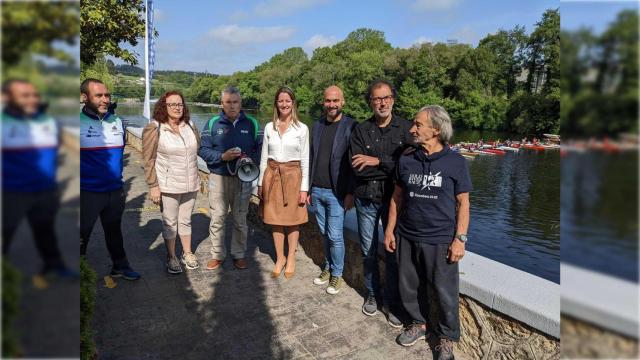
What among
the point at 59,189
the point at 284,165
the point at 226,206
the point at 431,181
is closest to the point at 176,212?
the point at 226,206

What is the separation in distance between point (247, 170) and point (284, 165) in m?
0.40

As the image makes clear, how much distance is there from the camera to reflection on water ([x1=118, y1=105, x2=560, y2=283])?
33.6ft

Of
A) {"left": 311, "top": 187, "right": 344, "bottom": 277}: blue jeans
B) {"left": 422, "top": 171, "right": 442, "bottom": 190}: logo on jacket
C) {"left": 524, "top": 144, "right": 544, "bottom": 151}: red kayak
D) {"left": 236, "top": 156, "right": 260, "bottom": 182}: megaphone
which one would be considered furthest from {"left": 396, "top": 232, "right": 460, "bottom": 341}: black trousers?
{"left": 524, "top": 144, "right": 544, "bottom": 151}: red kayak

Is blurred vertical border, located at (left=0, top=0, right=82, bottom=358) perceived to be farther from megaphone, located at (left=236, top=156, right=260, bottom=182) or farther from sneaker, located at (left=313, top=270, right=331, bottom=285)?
sneaker, located at (left=313, top=270, right=331, bottom=285)

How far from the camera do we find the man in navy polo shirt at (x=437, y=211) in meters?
2.59

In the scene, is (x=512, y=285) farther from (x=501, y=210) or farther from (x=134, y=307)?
(x=501, y=210)

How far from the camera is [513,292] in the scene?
257cm

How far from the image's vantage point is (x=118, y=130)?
3.37 metres

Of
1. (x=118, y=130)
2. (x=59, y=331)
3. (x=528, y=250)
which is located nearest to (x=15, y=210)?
(x=59, y=331)

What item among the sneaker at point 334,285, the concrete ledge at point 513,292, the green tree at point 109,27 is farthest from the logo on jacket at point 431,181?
the green tree at point 109,27

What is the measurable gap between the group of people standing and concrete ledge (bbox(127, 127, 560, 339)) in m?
0.18

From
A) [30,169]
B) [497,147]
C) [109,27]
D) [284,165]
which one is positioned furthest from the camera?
[497,147]

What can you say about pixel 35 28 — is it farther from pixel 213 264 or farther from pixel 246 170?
pixel 213 264

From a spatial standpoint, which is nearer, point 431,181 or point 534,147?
point 431,181
